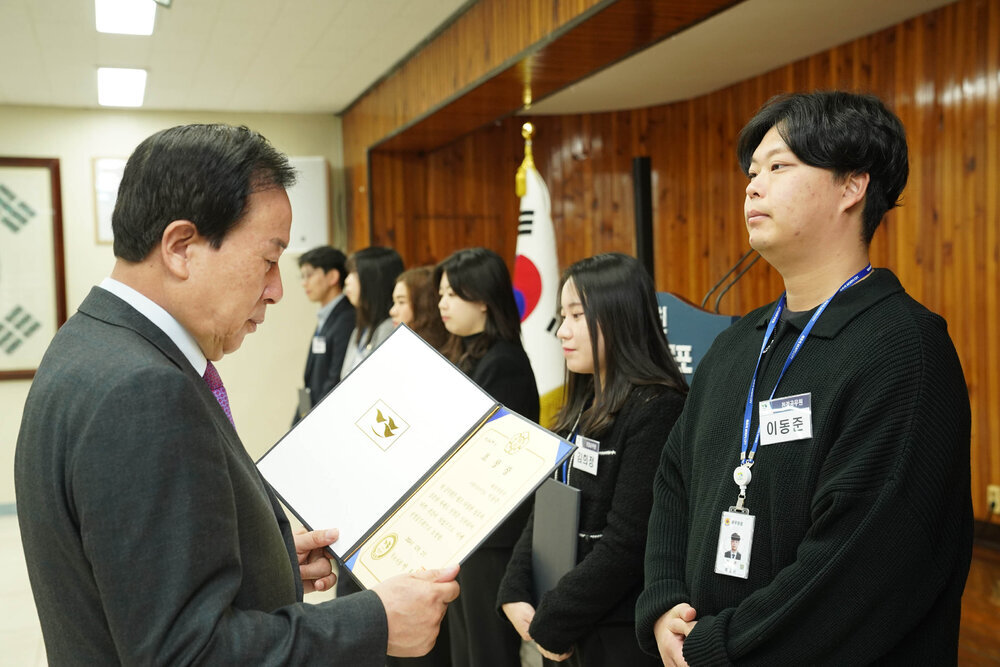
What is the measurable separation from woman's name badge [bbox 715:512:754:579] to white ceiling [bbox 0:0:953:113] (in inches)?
137

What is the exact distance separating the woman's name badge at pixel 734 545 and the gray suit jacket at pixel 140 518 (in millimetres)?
677

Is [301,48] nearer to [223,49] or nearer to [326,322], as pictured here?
[223,49]

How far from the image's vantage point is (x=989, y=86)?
448 centimetres

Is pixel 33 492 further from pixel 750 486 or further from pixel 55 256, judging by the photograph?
pixel 55 256

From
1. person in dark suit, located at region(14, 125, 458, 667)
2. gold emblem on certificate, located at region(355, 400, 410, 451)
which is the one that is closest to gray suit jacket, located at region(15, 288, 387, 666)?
person in dark suit, located at region(14, 125, 458, 667)

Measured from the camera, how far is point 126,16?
4.32m

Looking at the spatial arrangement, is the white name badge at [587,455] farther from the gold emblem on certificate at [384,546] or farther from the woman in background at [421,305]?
the woman in background at [421,305]

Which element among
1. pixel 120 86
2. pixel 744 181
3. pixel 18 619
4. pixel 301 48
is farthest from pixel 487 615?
pixel 120 86

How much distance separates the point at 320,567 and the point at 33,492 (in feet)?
1.72

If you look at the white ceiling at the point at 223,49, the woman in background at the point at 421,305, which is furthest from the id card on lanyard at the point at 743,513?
the white ceiling at the point at 223,49

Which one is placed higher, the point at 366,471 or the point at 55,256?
the point at 55,256

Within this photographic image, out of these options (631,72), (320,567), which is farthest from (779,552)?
(631,72)

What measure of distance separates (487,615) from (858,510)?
1595 millimetres

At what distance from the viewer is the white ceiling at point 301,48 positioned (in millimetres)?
4348
